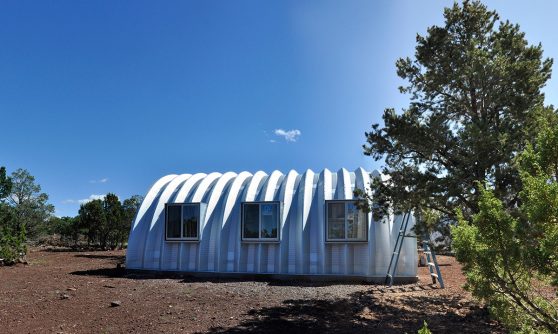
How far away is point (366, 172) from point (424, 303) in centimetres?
638

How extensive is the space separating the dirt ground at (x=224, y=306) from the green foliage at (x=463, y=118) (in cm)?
235

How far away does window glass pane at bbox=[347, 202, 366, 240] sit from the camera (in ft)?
44.3

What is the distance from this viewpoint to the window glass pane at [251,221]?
14408 mm

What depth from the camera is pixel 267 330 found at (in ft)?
24.4

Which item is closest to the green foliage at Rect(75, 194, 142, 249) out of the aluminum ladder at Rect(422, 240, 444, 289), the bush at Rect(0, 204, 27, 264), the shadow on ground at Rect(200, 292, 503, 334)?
the bush at Rect(0, 204, 27, 264)

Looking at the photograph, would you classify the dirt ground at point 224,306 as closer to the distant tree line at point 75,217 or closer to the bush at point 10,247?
the bush at point 10,247

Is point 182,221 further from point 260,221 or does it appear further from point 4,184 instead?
point 4,184

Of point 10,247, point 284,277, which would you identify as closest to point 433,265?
point 284,277

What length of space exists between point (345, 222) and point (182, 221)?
247 inches

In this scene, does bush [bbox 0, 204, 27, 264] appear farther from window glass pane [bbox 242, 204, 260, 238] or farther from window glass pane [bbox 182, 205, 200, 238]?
window glass pane [bbox 242, 204, 260, 238]

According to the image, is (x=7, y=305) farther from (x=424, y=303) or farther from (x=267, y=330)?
(x=424, y=303)


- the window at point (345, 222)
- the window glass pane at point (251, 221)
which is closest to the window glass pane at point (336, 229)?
the window at point (345, 222)

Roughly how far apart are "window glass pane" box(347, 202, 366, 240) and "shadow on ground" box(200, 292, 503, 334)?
10.1ft

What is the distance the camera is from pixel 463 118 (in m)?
10.4
